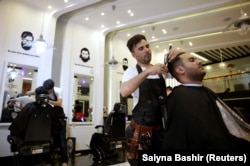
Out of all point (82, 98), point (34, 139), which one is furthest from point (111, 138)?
point (82, 98)

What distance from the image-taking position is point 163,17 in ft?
19.1

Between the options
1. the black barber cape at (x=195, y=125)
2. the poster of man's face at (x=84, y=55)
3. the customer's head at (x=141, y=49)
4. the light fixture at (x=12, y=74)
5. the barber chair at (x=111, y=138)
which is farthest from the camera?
the poster of man's face at (x=84, y=55)

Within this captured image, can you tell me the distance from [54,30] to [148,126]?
201 inches

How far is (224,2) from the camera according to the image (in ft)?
16.4

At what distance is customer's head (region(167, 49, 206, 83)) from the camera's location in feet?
3.23

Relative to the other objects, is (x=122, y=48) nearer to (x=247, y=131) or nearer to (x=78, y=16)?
(x=78, y=16)

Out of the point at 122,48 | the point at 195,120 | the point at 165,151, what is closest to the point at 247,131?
the point at 195,120

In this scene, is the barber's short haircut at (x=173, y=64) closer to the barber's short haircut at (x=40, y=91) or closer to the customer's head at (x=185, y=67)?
the customer's head at (x=185, y=67)

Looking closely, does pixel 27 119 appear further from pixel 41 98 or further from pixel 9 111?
pixel 9 111

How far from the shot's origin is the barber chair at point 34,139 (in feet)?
8.41

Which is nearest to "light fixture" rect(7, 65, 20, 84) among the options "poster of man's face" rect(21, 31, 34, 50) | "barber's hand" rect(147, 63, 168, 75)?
"poster of man's face" rect(21, 31, 34, 50)

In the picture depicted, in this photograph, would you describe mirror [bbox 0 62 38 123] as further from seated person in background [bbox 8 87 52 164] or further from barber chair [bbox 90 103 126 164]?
barber chair [bbox 90 103 126 164]

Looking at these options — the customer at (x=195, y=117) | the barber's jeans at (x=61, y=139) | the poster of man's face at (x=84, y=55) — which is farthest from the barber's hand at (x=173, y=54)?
the poster of man's face at (x=84, y=55)

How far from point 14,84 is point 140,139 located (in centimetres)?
461
